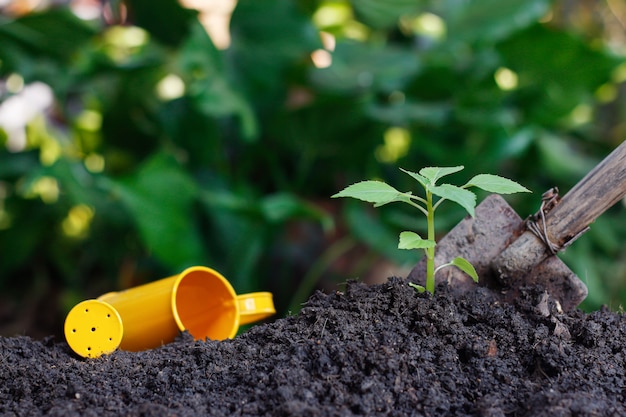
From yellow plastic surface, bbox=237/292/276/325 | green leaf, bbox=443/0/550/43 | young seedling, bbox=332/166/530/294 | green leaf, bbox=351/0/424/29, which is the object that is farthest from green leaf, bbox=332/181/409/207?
green leaf, bbox=443/0/550/43

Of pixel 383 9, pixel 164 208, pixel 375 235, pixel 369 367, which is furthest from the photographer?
pixel 383 9

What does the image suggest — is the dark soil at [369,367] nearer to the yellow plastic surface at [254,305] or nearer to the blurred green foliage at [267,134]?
the yellow plastic surface at [254,305]

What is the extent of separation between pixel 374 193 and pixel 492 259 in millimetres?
213

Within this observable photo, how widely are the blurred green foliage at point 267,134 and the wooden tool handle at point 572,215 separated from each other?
942 millimetres

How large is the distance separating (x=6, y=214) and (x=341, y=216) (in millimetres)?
1135

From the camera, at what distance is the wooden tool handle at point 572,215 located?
0.69 metres

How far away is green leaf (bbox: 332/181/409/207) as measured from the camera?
624mm

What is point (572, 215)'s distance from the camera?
2.35 feet

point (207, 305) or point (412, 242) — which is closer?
point (412, 242)

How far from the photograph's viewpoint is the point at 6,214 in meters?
2.24

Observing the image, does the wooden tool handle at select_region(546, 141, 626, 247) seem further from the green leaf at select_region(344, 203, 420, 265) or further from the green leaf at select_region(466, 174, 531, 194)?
the green leaf at select_region(344, 203, 420, 265)

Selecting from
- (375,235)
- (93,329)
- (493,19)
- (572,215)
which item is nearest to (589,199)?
(572,215)

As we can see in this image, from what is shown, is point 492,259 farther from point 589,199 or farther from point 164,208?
point 164,208

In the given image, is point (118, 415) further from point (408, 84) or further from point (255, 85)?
point (408, 84)
